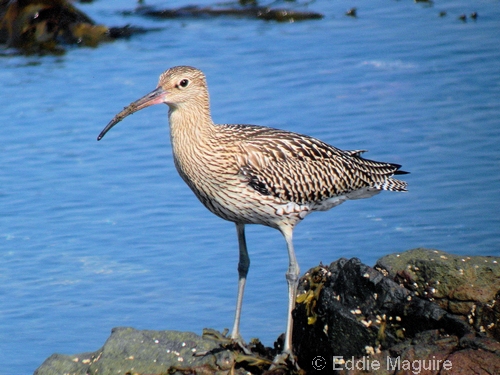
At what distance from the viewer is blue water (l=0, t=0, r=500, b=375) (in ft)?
26.1

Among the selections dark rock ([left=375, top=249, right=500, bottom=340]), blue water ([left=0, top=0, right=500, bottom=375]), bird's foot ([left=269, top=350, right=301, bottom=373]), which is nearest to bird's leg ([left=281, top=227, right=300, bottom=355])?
bird's foot ([left=269, top=350, right=301, bottom=373])

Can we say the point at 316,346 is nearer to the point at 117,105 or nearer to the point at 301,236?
the point at 301,236

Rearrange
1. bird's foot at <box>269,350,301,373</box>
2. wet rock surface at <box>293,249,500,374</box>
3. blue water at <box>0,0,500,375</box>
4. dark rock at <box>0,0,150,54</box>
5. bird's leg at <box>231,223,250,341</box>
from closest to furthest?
1. wet rock surface at <box>293,249,500,374</box>
2. bird's foot at <box>269,350,301,373</box>
3. bird's leg at <box>231,223,250,341</box>
4. blue water at <box>0,0,500,375</box>
5. dark rock at <box>0,0,150,54</box>

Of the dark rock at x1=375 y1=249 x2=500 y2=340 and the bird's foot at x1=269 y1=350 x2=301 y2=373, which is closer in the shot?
the dark rock at x1=375 y1=249 x2=500 y2=340

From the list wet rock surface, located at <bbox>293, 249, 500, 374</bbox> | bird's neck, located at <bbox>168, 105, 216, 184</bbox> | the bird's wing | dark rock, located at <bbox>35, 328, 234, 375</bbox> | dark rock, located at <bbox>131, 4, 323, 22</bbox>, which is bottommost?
dark rock, located at <bbox>35, 328, 234, 375</bbox>

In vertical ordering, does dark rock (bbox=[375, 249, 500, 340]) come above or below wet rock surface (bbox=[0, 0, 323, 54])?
below

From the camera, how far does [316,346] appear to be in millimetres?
6219

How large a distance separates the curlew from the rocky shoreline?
0.36m

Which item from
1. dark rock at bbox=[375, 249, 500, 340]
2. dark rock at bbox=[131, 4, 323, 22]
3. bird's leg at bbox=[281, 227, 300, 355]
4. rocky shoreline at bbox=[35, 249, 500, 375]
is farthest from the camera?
dark rock at bbox=[131, 4, 323, 22]

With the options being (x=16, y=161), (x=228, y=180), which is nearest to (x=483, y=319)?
(x=228, y=180)

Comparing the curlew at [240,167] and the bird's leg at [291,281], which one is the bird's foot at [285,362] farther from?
the bird's leg at [291,281]

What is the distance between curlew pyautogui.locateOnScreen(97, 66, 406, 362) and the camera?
6.77m

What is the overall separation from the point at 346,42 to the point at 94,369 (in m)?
8.46

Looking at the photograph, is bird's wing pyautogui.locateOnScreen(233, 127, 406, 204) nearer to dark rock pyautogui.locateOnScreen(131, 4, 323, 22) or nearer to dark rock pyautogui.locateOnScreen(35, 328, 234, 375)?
dark rock pyautogui.locateOnScreen(35, 328, 234, 375)
